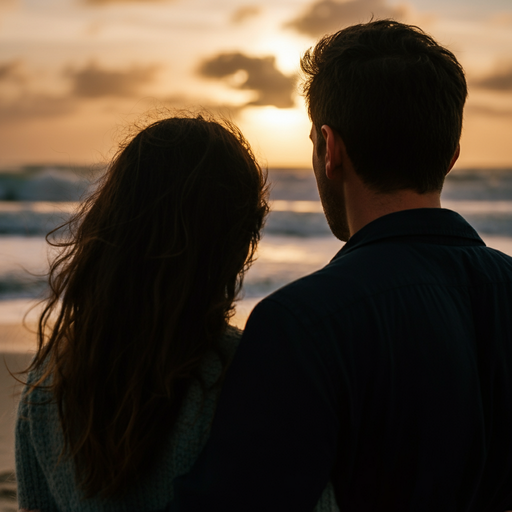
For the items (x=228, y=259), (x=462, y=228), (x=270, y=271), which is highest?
(x=462, y=228)

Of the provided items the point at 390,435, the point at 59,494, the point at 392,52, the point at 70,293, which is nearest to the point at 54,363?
the point at 70,293

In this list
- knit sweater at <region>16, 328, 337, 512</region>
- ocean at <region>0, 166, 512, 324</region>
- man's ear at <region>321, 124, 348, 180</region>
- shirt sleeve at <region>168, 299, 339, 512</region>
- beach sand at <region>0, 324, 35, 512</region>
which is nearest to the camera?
shirt sleeve at <region>168, 299, 339, 512</region>

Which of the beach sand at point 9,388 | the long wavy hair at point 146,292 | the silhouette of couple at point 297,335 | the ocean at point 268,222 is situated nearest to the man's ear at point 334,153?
the silhouette of couple at point 297,335

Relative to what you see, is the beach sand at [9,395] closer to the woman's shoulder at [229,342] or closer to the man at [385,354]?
the woman's shoulder at [229,342]

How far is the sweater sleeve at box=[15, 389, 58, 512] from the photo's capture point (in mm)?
1550

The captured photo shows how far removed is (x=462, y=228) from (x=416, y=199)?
139 mm

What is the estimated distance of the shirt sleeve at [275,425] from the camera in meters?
1.12

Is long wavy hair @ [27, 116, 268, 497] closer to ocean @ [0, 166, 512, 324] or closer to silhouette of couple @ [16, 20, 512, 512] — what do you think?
silhouette of couple @ [16, 20, 512, 512]

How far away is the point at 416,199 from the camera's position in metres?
1.45

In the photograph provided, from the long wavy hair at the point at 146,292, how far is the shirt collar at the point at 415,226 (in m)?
0.33

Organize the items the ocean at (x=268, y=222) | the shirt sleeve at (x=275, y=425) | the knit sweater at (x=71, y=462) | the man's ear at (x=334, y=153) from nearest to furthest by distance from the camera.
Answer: the shirt sleeve at (x=275, y=425)
the knit sweater at (x=71, y=462)
the man's ear at (x=334, y=153)
the ocean at (x=268, y=222)

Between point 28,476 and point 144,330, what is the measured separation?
0.59 meters

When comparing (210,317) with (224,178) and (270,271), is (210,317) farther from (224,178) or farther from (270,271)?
(270,271)

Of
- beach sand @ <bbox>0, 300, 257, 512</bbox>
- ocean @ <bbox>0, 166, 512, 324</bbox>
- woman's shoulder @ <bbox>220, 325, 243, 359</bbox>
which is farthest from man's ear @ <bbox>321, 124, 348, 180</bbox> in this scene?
beach sand @ <bbox>0, 300, 257, 512</bbox>
